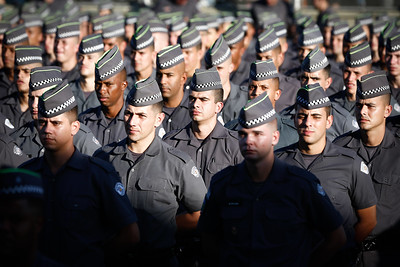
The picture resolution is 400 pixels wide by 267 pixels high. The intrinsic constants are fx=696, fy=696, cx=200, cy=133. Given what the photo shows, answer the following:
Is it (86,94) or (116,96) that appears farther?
(86,94)

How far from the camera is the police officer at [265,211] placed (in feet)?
17.3

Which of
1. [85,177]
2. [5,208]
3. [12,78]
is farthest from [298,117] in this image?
[12,78]

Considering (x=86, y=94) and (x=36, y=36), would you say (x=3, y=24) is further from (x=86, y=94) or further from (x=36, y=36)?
(x=86, y=94)

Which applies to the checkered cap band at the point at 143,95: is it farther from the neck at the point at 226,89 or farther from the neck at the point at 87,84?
the neck at the point at 87,84

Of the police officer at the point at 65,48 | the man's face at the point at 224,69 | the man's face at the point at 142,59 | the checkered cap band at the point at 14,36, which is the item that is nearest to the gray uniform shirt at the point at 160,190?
the man's face at the point at 224,69

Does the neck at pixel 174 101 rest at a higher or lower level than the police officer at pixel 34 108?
lower

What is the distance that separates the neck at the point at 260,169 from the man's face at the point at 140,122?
1.68m

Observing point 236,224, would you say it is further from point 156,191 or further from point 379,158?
point 379,158

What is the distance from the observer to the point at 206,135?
7812 millimetres

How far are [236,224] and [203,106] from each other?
272cm

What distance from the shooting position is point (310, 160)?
6.89 metres

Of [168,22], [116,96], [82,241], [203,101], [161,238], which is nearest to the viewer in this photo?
[82,241]

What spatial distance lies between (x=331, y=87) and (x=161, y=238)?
6.00m

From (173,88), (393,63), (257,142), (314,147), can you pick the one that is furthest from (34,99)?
(393,63)
